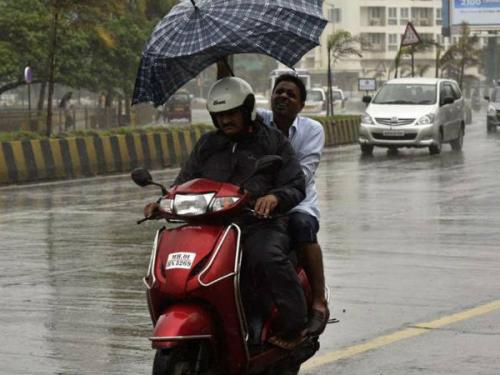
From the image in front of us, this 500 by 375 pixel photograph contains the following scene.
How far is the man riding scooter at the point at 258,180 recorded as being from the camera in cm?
651

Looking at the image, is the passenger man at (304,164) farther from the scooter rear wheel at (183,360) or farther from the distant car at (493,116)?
the distant car at (493,116)

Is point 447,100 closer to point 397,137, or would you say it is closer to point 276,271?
point 397,137

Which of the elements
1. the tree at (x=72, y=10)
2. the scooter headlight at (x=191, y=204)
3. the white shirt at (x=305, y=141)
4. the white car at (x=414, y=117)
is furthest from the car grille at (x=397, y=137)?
the scooter headlight at (x=191, y=204)

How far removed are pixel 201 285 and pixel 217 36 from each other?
1537mm

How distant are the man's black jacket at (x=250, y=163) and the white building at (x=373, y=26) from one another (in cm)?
11960

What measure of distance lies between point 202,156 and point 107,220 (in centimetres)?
937

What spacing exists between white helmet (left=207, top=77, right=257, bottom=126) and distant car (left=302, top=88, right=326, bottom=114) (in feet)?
167

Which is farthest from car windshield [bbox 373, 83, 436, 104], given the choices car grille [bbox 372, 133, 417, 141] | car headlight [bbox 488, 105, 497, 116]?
car headlight [bbox 488, 105, 497, 116]

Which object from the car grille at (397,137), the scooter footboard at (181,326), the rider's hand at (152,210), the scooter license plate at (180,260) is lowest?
the car grille at (397,137)

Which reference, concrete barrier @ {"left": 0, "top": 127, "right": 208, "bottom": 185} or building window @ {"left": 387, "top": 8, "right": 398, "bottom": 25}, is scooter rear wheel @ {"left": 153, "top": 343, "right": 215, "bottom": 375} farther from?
building window @ {"left": 387, "top": 8, "right": 398, "bottom": 25}

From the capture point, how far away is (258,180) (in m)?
6.75

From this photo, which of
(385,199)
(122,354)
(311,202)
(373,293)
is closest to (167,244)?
(311,202)

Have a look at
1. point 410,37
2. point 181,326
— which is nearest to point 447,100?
point 410,37

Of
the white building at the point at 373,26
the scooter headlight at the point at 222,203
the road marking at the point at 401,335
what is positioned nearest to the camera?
the scooter headlight at the point at 222,203
